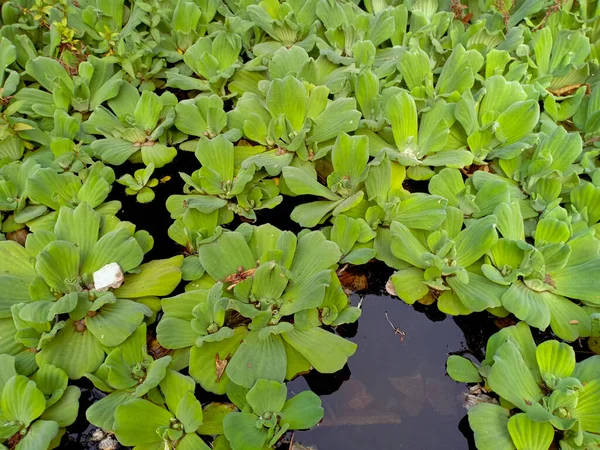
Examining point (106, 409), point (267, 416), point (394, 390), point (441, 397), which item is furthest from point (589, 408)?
point (106, 409)

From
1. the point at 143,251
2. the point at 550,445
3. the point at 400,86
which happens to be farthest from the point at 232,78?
the point at 550,445

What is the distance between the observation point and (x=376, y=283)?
7.14ft

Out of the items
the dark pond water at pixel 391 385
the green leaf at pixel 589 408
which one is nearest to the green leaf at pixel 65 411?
the dark pond water at pixel 391 385

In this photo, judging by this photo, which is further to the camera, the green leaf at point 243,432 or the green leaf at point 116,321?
the green leaf at point 116,321

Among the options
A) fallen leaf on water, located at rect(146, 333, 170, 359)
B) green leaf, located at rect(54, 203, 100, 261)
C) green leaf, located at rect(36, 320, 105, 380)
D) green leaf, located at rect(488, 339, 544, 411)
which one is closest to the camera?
green leaf, located at rect(488, 339, 544, 411)

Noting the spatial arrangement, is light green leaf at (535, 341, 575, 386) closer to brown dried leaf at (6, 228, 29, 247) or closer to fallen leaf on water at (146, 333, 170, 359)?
fallen leaf on water at (146, 333, 170, 359)

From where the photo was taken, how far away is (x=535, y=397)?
1685 mm

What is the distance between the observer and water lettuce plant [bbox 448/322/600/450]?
62.2 inches

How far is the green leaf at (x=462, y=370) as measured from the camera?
5.95ft

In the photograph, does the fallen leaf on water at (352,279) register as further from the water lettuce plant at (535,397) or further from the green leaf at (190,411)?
the green leaf at (190,411)

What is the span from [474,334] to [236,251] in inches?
40.9

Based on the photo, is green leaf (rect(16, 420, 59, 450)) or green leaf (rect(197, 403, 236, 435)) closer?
green leaf (rect(16, 420, 59, 450))

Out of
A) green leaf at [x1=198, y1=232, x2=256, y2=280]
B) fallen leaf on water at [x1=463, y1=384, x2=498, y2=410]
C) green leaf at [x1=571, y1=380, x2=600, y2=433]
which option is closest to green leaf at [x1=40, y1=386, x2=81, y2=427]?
green leaf at [x1=198, y1=232, x2=256, y2=280]

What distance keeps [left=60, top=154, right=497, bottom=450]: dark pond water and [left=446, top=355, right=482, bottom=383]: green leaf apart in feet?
0.29
